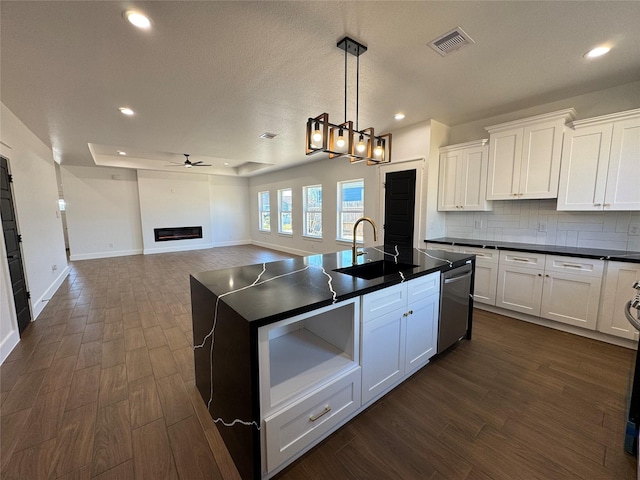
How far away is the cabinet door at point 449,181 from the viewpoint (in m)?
3.79

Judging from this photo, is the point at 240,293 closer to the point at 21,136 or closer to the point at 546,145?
the point at 546,145

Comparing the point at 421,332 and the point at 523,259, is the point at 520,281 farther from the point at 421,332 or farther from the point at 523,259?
the point at 421,332

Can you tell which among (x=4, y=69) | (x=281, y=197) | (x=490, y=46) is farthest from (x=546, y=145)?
(x=281, y=197)

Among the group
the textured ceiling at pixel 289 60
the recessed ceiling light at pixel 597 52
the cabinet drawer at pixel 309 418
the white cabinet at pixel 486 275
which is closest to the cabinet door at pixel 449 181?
the textured ceiling at pixel 289 60

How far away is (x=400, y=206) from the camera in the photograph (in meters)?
4.18

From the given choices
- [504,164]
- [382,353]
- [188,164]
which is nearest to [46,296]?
[188,164]

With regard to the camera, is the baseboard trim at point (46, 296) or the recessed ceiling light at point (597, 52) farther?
the baseboard trim at point (46, 296)

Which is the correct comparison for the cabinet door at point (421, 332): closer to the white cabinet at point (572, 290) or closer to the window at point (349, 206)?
the white cabinet at point (572, 290)

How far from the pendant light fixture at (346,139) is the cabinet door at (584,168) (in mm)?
2203

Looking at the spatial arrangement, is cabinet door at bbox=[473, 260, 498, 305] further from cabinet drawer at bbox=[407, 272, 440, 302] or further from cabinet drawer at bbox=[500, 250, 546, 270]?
cabinet drawer at bbox=[407, 272, 440, 302]

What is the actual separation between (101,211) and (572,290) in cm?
1007

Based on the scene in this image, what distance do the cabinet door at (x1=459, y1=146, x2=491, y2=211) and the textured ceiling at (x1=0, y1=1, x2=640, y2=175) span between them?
22.2 inches

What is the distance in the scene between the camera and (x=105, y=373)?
2.19 meters

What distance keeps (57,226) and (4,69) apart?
4.02 m
